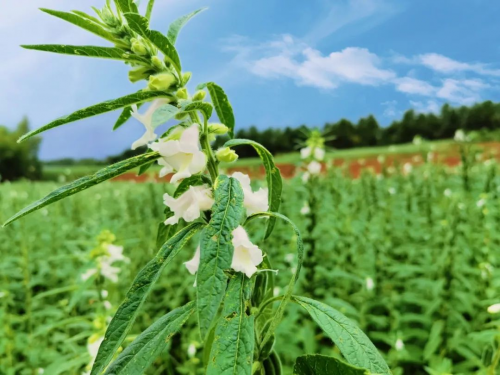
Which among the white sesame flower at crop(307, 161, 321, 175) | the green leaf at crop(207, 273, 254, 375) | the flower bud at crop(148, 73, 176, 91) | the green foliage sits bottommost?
the green leaf at crop(207, 273, 254, 375)

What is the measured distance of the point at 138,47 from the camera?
75cm

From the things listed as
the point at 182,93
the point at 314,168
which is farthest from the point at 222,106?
the point at 314,168

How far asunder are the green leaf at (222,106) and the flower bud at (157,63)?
85 mm

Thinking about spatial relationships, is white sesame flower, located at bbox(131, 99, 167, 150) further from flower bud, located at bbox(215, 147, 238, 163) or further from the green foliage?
the green foliage

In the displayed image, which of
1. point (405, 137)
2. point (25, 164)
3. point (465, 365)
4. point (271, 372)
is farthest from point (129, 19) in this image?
point (25, 164)

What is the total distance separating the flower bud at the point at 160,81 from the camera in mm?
721

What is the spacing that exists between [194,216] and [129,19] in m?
0.30

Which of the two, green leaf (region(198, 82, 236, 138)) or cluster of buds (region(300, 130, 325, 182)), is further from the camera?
cluster of buds (region(300, 130, 325, 182))

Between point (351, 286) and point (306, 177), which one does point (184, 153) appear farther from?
point (351, 286)

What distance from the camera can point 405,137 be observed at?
8867 millimetres

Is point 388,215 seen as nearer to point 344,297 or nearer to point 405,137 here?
point 344,297

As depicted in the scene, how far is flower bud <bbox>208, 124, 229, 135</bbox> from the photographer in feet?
2.55

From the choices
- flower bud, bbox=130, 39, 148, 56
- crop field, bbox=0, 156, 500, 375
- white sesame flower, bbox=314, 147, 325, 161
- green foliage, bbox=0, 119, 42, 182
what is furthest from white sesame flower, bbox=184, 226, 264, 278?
green foliage, bbox=0, 119, 42, 182

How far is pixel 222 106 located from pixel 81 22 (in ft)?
0.85
